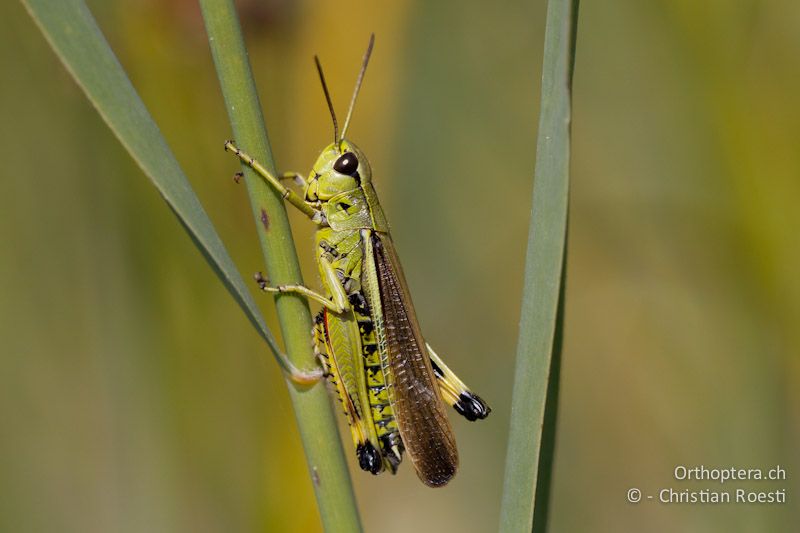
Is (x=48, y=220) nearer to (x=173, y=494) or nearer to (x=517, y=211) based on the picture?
(x=173, y=494)

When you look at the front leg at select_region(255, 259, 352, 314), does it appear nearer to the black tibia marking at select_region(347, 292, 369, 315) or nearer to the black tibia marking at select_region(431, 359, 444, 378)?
the black tibia marking at select_region(347, 292, 369, 315)

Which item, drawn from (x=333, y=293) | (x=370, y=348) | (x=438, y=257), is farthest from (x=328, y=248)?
(x=438, y=257)

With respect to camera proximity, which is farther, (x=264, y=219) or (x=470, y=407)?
(x=470, y=407)

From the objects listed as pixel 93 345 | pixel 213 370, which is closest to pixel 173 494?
pixel 213 370

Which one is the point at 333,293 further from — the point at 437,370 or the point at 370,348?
the point at 437,370

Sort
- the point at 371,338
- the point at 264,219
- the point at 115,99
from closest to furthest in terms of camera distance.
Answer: the point at 115,99, the point at 264,219, the point at 371,338

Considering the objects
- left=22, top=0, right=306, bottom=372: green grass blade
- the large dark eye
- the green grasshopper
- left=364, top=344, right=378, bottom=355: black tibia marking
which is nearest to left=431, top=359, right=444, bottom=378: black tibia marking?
the green grasshopper

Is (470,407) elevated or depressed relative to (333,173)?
depressed
